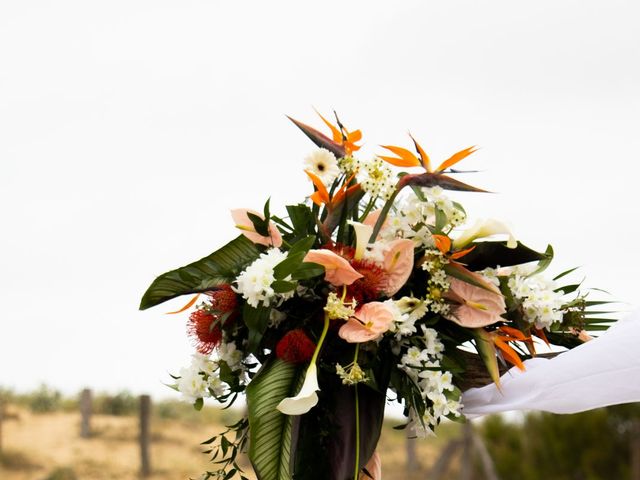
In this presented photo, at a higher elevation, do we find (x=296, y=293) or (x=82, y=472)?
(x=296, y=293)

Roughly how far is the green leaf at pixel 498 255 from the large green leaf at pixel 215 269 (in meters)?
0.56

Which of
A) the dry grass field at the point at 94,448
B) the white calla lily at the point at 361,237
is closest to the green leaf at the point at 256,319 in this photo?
the white calla lily at the point at 361,237

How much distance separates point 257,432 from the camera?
192 cm

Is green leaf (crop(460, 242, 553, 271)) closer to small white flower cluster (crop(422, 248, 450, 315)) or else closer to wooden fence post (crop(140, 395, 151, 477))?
small white flower cluster (crop(422, 248, 450, 315))

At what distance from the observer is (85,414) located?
9539 mm

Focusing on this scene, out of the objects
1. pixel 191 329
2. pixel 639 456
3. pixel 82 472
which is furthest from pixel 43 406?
pixel 191 329

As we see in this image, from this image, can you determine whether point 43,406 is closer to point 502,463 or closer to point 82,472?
point 82,472

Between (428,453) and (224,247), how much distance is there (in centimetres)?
926

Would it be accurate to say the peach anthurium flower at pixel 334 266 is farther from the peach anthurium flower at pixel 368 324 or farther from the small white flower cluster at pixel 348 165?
the small white flower cluster at pixel 348 165

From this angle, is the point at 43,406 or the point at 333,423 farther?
the point at 43,406

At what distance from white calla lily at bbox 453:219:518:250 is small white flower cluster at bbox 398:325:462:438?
24cm

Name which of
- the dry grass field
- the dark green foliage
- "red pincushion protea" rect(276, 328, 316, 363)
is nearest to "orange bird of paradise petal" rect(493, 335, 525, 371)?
"red pincushion protea" rect(276, 328, 316, 363)

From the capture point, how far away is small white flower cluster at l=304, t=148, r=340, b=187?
2.17 m

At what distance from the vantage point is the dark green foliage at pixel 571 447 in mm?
10742
